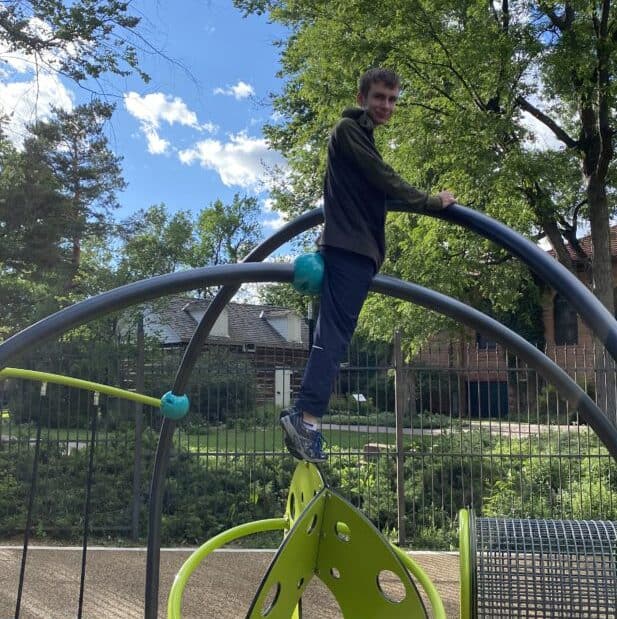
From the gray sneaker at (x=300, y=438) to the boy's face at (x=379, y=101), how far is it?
1192 millimetres

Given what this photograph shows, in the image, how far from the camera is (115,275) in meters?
25.4

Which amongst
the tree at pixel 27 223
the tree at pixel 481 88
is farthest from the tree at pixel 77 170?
the tree at pixel 481 88

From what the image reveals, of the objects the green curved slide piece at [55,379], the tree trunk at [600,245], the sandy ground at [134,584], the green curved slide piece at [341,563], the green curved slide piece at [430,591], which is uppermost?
the tree trunk at [600,245]

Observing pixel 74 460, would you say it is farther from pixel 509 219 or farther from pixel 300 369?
pixel 509 219

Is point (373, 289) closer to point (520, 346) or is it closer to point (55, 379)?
point (520, 346)

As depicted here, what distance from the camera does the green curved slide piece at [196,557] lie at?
2638mm

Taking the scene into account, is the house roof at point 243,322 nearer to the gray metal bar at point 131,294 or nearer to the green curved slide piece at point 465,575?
the green curved slide piece at point 465,575

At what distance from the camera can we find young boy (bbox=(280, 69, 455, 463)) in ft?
8.22

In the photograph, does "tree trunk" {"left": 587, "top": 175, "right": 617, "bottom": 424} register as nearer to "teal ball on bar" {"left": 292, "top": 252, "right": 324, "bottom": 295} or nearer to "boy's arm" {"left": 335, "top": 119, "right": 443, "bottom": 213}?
"boy's arm" {"left": 335, "top": 119, "right": 443, "bottom": 213}

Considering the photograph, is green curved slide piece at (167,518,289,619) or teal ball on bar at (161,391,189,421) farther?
teal ball on bar at (161,391,189,421)

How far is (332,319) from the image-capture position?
254cm

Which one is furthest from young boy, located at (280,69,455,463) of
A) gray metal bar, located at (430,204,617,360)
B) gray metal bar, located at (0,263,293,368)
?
gray metal bar, located at (0,263,293,368)

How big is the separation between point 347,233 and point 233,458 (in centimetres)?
562

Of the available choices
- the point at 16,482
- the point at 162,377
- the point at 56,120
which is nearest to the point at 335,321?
the point at 162,377
